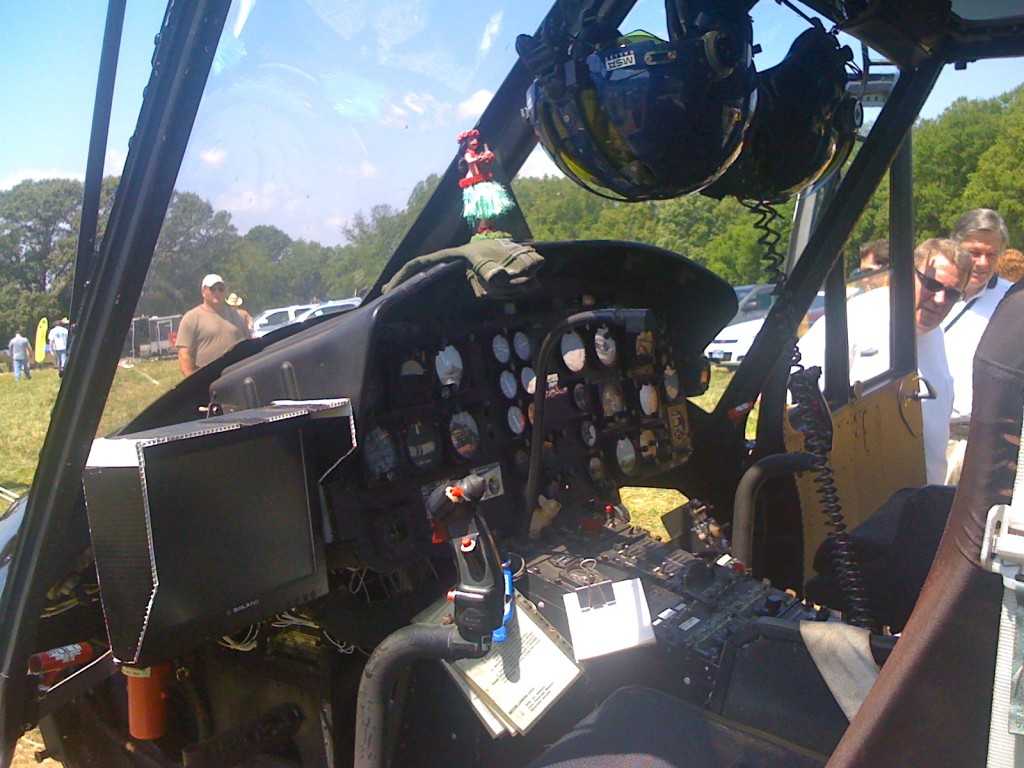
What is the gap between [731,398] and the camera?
2.70 meters

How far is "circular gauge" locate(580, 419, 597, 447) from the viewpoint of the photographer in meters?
2.45

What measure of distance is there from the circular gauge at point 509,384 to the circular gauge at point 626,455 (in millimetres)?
446

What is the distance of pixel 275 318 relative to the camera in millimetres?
1875

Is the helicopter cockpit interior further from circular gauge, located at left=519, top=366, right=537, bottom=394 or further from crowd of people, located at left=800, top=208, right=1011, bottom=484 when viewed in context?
crowd of people, located at left=800, top=208, right=1011, bottom=484

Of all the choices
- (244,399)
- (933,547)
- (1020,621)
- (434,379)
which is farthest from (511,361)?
(1020,621)

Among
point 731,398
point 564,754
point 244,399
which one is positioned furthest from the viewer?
point 731,398

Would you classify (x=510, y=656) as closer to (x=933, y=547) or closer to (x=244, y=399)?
(x=244, y=399)

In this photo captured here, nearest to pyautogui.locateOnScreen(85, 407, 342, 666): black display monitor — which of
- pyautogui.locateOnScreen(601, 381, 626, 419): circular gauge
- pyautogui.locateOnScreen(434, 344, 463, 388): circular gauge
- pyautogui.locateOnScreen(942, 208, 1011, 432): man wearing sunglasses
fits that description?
pyautogui.locateOnScreen(434, 344, 463, 388): circular gauge

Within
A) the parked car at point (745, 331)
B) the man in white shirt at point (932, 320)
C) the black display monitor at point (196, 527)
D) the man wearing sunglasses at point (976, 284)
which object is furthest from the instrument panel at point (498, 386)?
the man wearing sunglasses at point (976, 284)

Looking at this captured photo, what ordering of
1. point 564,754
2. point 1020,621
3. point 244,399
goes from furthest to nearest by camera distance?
point 244,399
point 564,754
point 1020,621

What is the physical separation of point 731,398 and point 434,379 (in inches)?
44.6

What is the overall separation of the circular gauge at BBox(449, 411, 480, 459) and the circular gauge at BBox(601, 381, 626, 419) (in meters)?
0.52

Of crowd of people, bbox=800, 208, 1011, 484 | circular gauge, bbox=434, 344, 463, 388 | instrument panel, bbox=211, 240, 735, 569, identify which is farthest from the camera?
crowd of people, bbox=800, 208, 1011, 484

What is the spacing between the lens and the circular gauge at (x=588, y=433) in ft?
8.04
